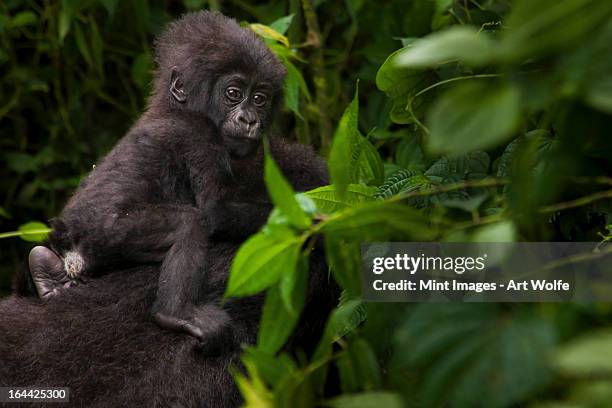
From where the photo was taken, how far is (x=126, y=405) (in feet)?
6.91

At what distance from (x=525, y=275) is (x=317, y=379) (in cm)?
35

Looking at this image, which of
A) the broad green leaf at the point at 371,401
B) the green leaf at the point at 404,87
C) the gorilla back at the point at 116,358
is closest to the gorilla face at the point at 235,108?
the green leaf at the point at 404,87

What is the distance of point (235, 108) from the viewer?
2604 mm

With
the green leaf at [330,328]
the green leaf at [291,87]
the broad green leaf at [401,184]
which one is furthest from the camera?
the green leaf at [291,87]

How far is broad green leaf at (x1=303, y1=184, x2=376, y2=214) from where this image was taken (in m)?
1.76

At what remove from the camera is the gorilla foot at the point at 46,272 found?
2.42m

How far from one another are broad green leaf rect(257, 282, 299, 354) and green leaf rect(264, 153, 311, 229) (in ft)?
0.41

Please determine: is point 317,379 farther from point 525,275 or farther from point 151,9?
point 151,9

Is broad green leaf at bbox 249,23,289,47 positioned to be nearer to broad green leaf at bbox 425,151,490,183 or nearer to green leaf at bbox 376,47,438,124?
green leaf at bbox 376,47,438,124

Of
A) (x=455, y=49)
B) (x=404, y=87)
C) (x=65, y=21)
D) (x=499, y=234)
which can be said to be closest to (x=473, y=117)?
(x=455, y=49)

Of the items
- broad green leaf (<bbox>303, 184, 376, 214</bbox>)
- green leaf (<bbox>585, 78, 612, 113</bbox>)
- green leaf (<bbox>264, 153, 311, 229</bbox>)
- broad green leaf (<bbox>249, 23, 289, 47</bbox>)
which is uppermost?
broad green leaf (<bbox>249, 23, 289, 47</bbox>)

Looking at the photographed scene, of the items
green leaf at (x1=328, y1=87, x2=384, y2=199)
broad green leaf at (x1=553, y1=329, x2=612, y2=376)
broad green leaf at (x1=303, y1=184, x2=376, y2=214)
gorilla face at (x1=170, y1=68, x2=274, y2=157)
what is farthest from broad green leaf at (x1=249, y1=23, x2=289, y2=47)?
broad green leaf at (x1=553, y1=329, x2=612, y2=376)

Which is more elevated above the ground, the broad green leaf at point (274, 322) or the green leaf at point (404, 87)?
the green leaf at point (404, 87)

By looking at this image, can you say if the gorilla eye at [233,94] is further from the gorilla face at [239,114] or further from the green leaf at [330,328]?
the green leaf at [330,328]
